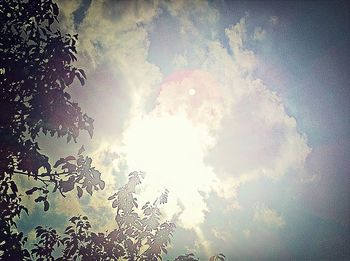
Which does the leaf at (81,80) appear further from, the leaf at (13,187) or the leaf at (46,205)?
the leaf at (46,205)

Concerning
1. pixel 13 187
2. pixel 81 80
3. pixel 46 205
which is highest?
pixel 81 80

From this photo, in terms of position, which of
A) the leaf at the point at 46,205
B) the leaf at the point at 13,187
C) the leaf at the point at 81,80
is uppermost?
the leaf at the point at 81,80

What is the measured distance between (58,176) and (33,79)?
171 centimetres

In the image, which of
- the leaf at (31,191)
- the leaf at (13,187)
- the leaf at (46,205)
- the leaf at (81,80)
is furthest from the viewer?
the leaf at (81,80)

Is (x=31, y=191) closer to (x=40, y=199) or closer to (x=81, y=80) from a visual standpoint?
(x=40, y=199)

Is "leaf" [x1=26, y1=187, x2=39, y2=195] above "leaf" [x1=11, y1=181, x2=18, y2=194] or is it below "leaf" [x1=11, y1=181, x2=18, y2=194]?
A: below

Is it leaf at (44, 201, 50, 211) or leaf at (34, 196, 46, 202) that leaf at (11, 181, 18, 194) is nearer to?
leaf at (34, 196, 46, 202)

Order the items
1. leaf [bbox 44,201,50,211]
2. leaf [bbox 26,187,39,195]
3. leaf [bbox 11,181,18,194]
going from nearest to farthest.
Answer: leaf [bbox 26,187,39,195] → leaf [bbox 11,181,18,194] → leaf [bbox 44,201,50,211]

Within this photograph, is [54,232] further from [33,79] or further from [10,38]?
[10,38]

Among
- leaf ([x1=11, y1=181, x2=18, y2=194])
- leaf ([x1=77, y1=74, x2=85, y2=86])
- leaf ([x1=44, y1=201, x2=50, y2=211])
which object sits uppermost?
leaf ([x1=77, y1=74, x2=85, y2=86])

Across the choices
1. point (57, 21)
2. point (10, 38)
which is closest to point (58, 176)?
point (10, 38)

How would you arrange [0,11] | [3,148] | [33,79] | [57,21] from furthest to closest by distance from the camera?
[57,21] → [0,11] → [33,79] → [3,148]

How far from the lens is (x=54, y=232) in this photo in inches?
246

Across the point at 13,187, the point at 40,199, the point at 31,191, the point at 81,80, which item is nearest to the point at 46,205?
the point at 40,199
